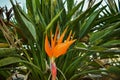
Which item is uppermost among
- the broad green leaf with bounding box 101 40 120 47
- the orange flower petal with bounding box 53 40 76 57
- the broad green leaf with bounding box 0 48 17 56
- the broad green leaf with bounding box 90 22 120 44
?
the orange flower petal with bounding box 53 40 76 57

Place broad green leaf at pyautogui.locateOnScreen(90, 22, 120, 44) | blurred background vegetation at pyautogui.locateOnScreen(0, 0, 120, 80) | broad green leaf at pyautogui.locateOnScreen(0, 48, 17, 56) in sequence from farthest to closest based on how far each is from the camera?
broad green leaf at pyautogui.locateOnScreen(90, 22, 120, 44) < blurred background vegetation at pyautogui.locateOnScreen(0, 0, 120, 80) < broad green leaf at pyautogui.locateOnScreen(0, 48, 17, 56)

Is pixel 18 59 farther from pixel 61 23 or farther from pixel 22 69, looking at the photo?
pixel 61 23

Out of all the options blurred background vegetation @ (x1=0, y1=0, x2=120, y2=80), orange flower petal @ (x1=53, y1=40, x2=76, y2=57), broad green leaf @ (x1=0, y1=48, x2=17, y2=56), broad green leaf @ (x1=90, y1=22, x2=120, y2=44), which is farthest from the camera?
broad green leaf @ (x1=90, y1=22, x2=120, y2=44)

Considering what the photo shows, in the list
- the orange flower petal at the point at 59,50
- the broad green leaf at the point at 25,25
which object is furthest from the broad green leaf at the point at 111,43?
the orange flower petal at the point at 59,50

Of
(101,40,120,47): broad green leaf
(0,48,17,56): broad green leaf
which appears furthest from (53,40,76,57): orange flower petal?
(101,40,120,47): broad green leaf

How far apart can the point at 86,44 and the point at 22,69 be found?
1.36 ft

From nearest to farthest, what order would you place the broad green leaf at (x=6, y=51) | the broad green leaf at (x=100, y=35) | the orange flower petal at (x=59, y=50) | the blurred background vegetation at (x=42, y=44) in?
the orange flower petal at (x=59, y=50), the broad green leaf at (x=6, y=51), the blurred background vegetation at (x=42, y=44), the broad green leaf at (x=100, y=35)

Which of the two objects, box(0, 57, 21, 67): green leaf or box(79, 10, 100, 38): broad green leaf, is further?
box(79, 10, 100, 38): broad green leaf

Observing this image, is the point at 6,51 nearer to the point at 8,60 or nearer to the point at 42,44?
the point at 8,60

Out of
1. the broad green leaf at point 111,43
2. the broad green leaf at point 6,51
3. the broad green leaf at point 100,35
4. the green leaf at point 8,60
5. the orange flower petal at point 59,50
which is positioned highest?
the orange flower petal at point 59,50

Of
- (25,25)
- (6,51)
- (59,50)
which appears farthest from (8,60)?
(59,50)

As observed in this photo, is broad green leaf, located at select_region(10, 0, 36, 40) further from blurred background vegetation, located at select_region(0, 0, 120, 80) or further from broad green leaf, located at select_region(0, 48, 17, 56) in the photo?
broad green leaf, located at select_region(0, 48, 17, 56)

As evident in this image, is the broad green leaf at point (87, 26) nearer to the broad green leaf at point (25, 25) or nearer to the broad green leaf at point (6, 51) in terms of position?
the broad green leaf at point (25, 25)

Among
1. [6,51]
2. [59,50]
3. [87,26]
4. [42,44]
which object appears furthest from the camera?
[87,26]
